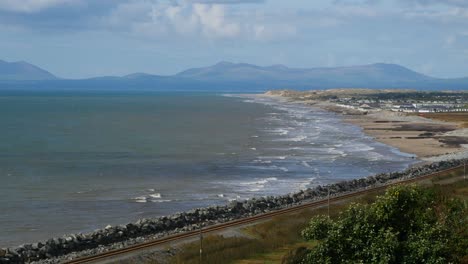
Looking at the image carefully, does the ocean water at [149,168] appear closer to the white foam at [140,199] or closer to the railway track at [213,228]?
the white foam at [140,199]

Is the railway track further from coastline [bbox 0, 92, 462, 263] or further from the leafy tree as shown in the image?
the leafy tree

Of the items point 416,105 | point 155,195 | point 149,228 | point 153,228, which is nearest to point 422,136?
point 155,195

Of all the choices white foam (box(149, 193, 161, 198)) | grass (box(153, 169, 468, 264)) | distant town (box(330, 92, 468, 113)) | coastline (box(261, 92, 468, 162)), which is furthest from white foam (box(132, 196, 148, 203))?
distant town (box(330, 92, 468, 113))

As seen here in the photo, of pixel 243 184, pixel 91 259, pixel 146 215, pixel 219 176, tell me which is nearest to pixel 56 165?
pixel 219 176

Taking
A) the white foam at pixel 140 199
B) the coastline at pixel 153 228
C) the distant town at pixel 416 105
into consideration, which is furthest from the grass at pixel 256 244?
the distant town at pixel 416 105

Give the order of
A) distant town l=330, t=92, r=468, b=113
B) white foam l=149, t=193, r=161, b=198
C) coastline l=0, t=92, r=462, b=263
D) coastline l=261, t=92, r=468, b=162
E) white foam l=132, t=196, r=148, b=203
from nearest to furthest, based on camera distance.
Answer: coastline l=0, t=92, r=462, b=263, white foam l=132, t=196, r=148, b=203, white foam l=149, t=193, r=161, b=198, coastline l=261, t=92, r=468, b=162, distant town l=330, t=92, r=468, b=113
